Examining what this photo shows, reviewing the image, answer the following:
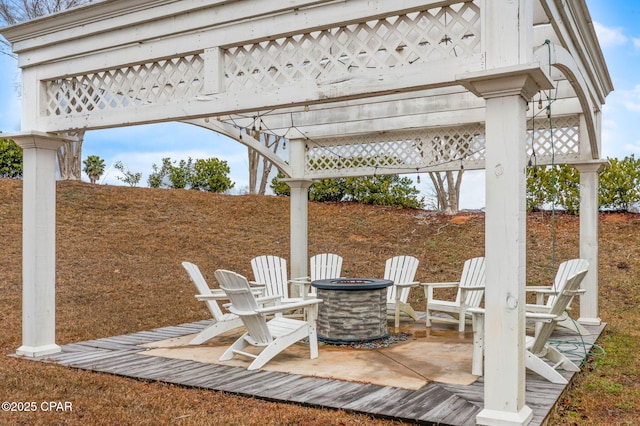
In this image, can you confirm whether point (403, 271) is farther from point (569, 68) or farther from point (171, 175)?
point (171, 175)

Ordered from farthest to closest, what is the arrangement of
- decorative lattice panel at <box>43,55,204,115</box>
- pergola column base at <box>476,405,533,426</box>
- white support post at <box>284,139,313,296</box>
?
white support post at <box>284,139,313,296</box> < decorative lattice panel at <box>43,55,204,115</box> < pergola column base at <box>476,405,533,426</box>

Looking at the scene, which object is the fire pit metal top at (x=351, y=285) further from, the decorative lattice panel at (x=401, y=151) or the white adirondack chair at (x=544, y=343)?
the decorative lattice panel at (x=401, y=151)

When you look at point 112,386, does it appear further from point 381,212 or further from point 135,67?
point 381,212

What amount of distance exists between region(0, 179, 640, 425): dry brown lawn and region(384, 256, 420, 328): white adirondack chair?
197cm

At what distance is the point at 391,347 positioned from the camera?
17.3 ft

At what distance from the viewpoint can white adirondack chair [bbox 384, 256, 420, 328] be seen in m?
6.62

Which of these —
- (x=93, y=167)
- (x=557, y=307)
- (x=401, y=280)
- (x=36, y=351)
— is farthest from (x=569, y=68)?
(x=93, y=167)

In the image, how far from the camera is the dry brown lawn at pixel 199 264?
3.62 metres

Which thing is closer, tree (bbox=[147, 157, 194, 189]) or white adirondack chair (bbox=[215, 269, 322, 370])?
white adirondack chair (bbox=[215, 269, 322, 370])

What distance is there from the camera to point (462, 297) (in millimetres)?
6086

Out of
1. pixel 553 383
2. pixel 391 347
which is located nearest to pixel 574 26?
pixel 553 383

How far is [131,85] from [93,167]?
11724 millimetres

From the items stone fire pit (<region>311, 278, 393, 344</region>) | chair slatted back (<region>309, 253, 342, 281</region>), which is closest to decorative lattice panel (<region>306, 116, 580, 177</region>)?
chair slatted back (<region>309, 253, 342, 281</region>)

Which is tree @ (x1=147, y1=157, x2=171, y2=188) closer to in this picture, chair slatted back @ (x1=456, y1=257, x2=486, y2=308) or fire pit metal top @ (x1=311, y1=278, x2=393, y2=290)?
chair slatted back @ (x1=456, y1=257, x2=486, y2=308)
